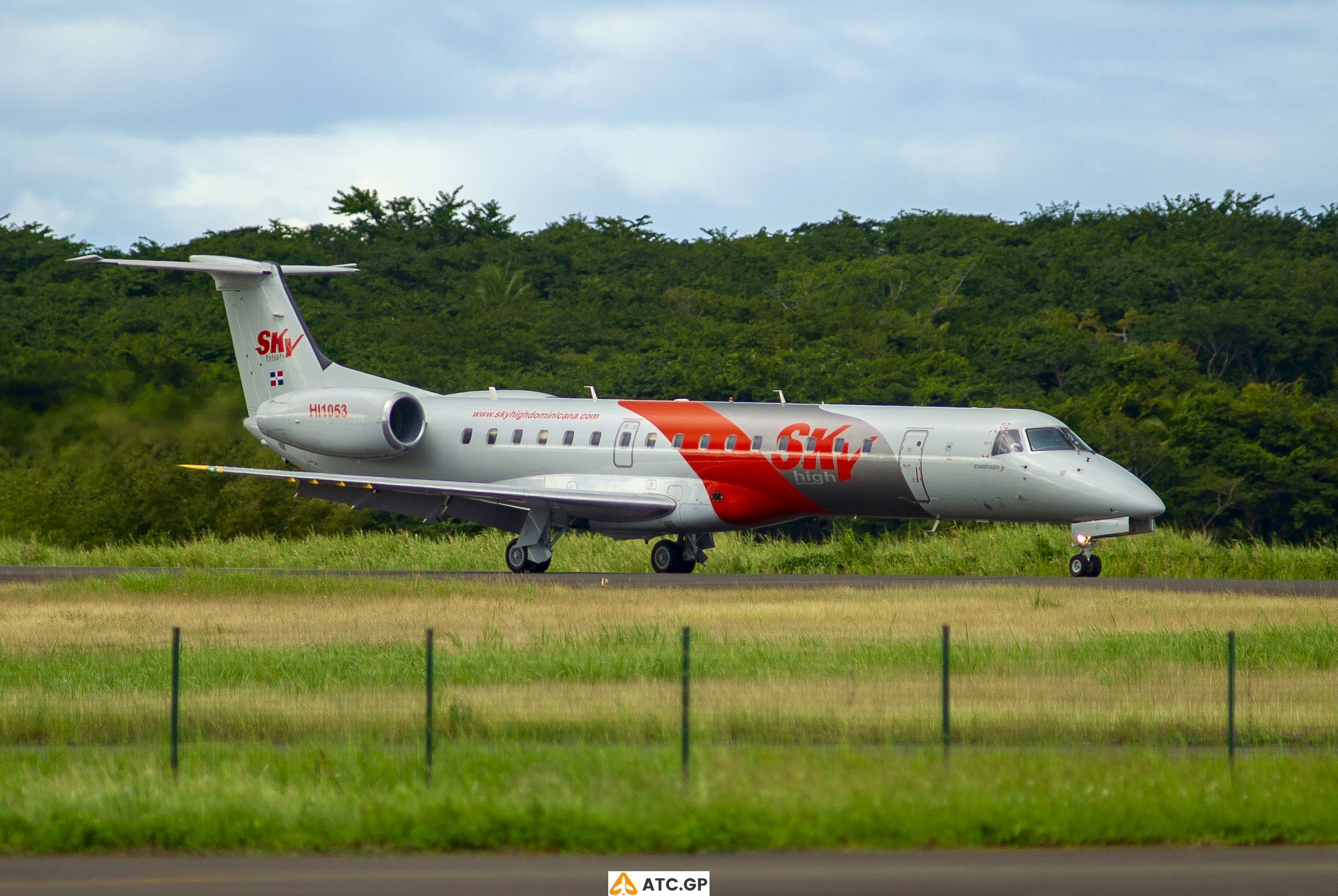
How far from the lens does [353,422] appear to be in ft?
121

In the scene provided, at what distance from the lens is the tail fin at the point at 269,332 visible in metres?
39.6

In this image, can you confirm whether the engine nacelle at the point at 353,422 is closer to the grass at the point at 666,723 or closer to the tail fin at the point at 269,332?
the tail fin at the point at 269,332

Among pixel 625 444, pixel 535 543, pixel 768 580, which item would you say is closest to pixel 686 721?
pixel 768 580

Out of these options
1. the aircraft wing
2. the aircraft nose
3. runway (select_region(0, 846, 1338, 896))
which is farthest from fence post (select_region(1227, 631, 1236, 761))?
the aircraft wing

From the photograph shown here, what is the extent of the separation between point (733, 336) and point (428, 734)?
56.3 metres

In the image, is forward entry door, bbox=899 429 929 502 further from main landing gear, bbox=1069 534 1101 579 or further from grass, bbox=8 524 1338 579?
grass, bbox=8 524 1338 579

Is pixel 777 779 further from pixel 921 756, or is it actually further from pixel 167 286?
pixel 167 286

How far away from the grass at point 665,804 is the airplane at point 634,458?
16.6 meters

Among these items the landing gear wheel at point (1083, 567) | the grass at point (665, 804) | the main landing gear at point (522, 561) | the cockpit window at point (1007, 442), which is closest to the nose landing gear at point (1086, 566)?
the landing gear wheel at point (1083, 567)

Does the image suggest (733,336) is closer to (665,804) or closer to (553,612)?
(553,612)

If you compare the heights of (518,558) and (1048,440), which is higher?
(1048,440)

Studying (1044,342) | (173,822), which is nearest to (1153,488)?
(1044,342)

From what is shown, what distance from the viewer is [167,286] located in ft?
250

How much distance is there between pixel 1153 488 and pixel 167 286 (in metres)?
43.9
